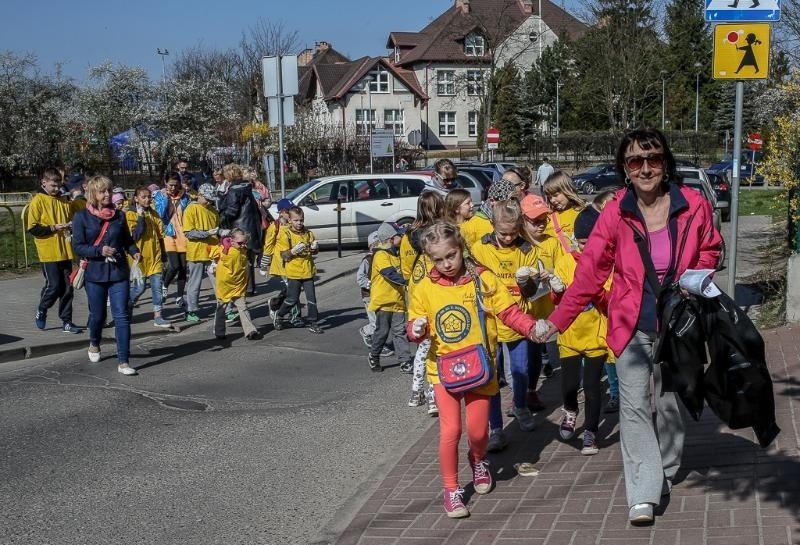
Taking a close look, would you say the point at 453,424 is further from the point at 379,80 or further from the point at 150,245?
the point at 379,80

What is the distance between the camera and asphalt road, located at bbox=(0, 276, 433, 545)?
5.33 metres

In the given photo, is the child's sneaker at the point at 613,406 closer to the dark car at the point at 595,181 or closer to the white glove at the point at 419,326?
the white glove at the point at 419,326

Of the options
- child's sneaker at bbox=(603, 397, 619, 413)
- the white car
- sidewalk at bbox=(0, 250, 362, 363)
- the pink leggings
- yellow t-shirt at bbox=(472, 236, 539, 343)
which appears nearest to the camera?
the pink leggings

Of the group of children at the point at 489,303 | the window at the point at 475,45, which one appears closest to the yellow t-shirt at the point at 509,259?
the group of children at the point at 489,303

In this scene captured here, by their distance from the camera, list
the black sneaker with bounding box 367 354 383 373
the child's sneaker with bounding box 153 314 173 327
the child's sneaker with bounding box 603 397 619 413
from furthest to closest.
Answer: the child's sneaker with bounding box 153 314 173 327 → the black sneaker with bounding box 367 354 383 373 → the child's sneaker with bounding box 603 397 619 413

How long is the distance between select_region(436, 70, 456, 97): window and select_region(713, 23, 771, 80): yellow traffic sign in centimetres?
7101

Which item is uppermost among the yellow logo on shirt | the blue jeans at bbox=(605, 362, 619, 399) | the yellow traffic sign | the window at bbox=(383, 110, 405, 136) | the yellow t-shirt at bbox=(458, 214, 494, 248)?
the window at bbox=(383, 110, 405, 136)

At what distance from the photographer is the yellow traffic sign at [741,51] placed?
814 centimetres

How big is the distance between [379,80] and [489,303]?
7207cm

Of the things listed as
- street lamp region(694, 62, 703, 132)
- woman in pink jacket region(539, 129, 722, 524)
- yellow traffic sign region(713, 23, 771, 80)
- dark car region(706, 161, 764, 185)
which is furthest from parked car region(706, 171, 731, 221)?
street lamp region(694, 62, 703, 132)

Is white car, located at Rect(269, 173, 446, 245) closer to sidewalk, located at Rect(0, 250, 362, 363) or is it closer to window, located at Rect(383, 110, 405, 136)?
sidewalk, located at Rect(0, 250, 362, 363)

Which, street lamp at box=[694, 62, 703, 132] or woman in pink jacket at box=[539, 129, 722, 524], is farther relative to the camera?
street lamp at box=[694, 62, 703, 132]

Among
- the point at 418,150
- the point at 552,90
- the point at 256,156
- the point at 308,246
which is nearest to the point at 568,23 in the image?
the point at 552,90

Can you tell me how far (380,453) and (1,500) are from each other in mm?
2436
